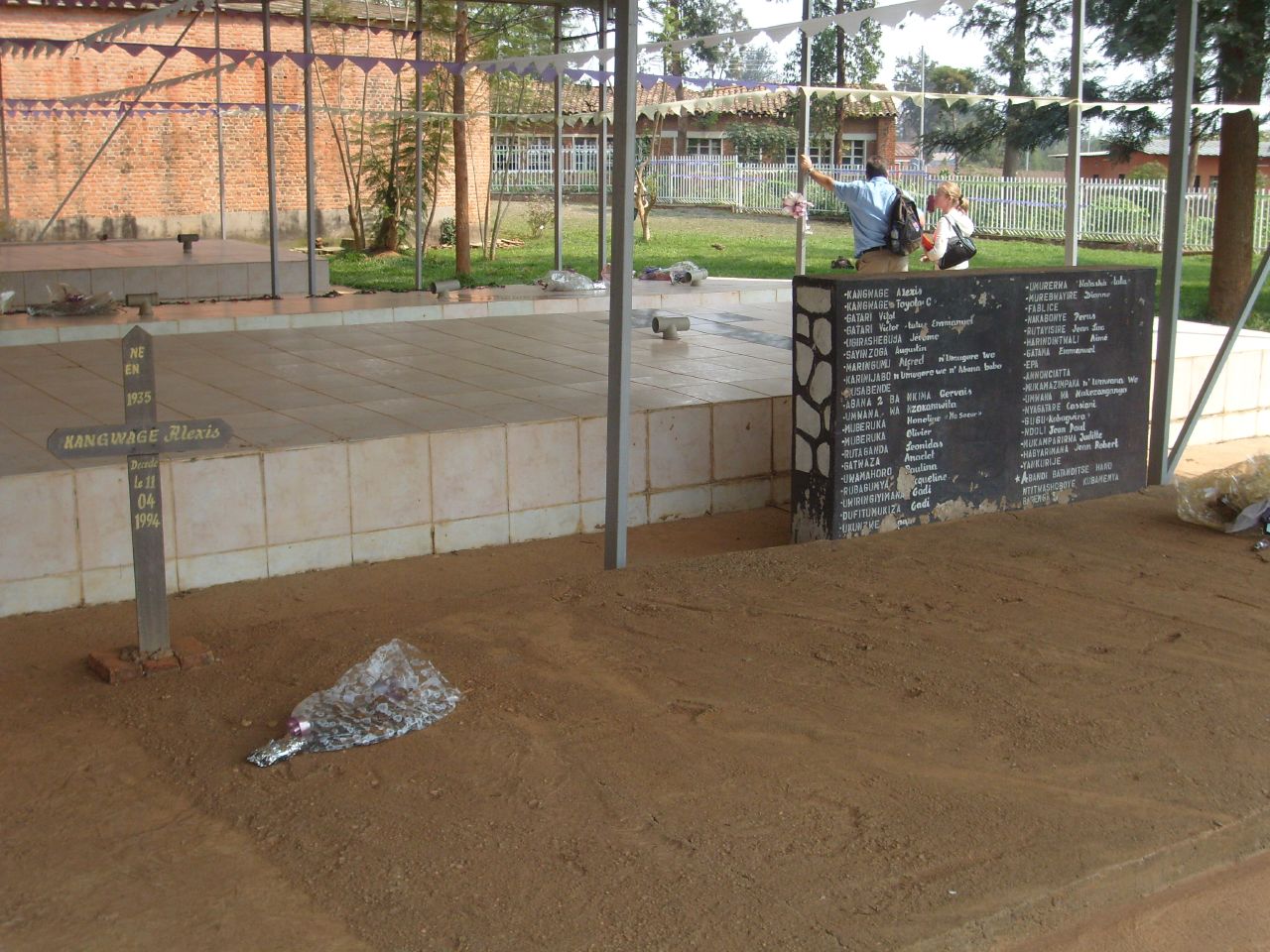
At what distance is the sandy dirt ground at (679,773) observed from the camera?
3.03 metres

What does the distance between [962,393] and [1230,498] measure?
1.37 m

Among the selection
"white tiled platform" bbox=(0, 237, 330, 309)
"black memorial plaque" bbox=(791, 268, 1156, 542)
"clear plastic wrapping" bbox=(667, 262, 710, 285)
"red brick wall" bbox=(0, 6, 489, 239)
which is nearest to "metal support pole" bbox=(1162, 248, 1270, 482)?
"black memorial plaque" bbox=(791, 268, 1156, 542)

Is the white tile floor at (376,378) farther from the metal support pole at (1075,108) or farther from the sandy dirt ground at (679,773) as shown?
the metal support pole at (1075,108)

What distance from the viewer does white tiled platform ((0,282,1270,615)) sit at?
535 cm

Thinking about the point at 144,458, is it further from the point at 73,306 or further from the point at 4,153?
the point at 4,153

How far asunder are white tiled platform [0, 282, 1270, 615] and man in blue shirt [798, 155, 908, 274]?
0.84 m

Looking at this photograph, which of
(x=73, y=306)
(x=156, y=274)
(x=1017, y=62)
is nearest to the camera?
(x=73, y=306)

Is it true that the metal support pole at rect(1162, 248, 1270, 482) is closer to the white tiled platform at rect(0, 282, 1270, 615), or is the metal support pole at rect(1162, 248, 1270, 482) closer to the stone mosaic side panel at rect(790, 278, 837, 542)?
the white tiled platform at rect(0, 282, 1270, 615)

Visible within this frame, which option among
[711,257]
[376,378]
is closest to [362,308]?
[376,378]

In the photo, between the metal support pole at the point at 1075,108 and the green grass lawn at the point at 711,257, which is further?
the green grass lawn at the point at 711,257

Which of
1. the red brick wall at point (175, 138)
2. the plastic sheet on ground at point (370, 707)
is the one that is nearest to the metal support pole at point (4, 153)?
the red brick wall at point (175, 138)

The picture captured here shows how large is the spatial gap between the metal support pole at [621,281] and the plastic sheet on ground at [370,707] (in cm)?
150

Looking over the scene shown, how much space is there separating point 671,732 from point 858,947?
1194 millimetres

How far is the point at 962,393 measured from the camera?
6.42m
